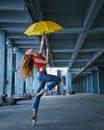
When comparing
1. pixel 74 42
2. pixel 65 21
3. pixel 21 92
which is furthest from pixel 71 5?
pixel 21 92

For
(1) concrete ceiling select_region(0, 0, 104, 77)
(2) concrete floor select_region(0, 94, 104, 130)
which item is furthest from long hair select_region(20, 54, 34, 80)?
(1) concrete ceiling select_region(0, 0, 104, 77)

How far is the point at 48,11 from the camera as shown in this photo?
18734 millimetres

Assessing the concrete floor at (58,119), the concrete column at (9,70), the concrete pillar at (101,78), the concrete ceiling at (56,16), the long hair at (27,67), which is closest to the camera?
the concrete floor at (58,119)

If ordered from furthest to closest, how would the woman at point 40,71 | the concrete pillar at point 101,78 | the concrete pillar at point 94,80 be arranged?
the concrete pillar at point 94,80, the concrete pillar at point 101,78, the woman at point 40,71

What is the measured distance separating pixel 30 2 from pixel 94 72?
171ft

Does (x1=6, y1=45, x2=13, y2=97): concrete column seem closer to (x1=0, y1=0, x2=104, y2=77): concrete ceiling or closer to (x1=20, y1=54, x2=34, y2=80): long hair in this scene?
(x1=0, y1=0, x2=104, y2=77): concrete ceiling

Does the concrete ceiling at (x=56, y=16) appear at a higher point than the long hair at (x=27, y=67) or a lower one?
higher

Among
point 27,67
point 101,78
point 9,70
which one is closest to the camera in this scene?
point 27,67

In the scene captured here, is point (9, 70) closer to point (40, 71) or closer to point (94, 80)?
point (40, 71)

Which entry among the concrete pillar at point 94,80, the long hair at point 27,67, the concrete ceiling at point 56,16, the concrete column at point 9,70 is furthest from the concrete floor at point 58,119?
the concrete pillar at point 94,80

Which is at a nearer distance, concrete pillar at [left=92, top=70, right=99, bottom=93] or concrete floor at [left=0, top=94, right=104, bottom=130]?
concrete floor at [left=0, top=94, right=104, bottom=130]

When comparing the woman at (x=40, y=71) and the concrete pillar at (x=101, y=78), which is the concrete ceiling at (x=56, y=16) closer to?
the woman at (x=40, y=71)

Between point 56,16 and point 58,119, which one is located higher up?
point 56,16

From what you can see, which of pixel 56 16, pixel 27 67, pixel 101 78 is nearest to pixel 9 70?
pixel 56 16
